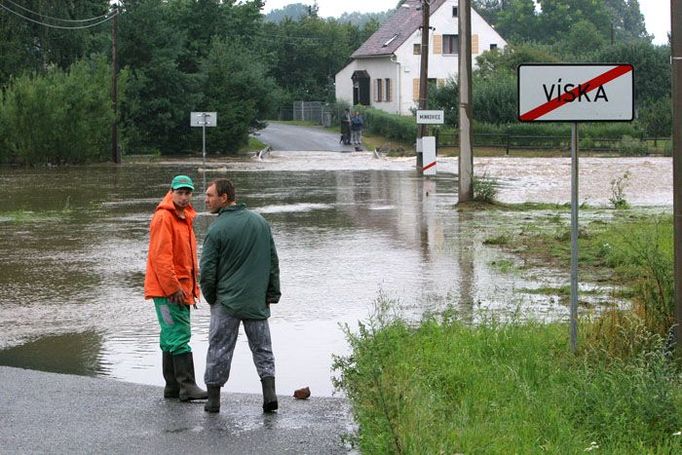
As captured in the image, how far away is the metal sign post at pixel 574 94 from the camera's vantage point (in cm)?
935

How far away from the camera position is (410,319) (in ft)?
41.8

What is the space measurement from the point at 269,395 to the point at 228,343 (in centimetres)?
52

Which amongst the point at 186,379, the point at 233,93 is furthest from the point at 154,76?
the point at 186,379

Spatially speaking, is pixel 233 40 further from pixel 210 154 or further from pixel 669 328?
pixel 669 328

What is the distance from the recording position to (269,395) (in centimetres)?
907

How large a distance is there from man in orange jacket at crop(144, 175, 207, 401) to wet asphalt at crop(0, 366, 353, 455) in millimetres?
202

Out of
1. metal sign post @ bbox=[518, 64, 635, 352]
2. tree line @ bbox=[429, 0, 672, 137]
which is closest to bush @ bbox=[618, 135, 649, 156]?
tree line @ bbox=[429, 0, 672, 137]

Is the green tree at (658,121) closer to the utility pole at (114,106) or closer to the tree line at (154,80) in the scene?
the tree line at (154,80)

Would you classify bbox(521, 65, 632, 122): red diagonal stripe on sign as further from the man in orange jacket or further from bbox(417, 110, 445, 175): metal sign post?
bbox(417, 110, 445, 175): metal sign post

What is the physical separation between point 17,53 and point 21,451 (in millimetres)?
52359

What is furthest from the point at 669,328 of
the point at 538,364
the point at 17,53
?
the point at 17,53

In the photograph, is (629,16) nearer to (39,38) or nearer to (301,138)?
(301,138)

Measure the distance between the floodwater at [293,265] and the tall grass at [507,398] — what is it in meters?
1.14

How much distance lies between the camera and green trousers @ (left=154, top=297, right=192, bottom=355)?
9719 mm
